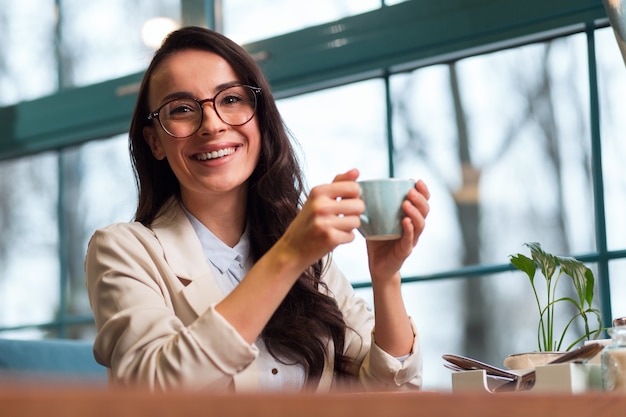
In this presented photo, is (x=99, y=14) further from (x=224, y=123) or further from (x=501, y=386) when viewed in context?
(x=501, y=386)

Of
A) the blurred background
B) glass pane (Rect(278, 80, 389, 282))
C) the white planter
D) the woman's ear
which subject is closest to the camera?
the white planter

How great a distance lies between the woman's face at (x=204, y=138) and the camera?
5.16 ft

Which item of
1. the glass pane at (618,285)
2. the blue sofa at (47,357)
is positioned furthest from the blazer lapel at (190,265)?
the glass pane at (618,285)

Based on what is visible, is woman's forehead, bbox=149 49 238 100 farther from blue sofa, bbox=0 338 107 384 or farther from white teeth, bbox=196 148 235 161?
blue sofa, bbox=0 338 107 384

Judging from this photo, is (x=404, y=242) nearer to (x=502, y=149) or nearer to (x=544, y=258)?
(x=544, y=258)

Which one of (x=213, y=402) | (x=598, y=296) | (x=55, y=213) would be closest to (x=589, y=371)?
(x=213, y=402)

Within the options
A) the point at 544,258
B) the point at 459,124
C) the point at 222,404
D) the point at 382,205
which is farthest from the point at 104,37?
the point at 222,404

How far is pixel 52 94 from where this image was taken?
350 centimetres

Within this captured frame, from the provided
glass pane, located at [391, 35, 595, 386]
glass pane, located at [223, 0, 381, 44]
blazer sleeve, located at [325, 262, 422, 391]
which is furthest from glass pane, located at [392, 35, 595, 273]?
blazer sleeve, located at [325, 262, 422, 391]

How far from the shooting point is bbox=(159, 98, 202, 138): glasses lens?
5.22 ft

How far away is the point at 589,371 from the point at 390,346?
17.1 inches

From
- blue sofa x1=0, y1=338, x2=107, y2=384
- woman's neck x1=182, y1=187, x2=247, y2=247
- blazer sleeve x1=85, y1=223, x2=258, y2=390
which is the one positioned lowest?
blue sofa x1=0, y1=338, x2=107, y2=384

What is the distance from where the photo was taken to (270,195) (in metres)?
1.72

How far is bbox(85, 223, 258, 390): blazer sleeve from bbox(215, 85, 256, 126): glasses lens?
25 cm
